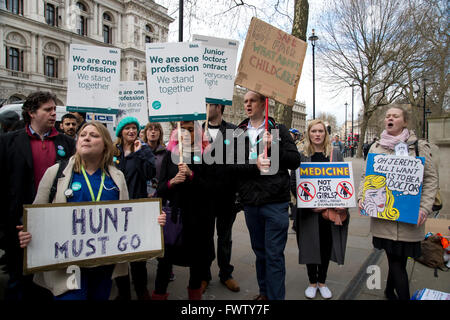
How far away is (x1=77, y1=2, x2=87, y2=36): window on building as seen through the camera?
134 ft

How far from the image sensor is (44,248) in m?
2.00

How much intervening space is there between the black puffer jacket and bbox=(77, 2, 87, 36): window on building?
46.4 metres

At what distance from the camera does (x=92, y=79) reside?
13.2 feet

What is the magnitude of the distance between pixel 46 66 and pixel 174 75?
4093 centimetres

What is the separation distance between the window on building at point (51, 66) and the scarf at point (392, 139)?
137 ft

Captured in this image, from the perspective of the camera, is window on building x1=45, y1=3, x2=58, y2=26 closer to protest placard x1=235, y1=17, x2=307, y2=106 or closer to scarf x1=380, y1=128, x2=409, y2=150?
protest placard x1=235, y1=17, x2=307, y2=106

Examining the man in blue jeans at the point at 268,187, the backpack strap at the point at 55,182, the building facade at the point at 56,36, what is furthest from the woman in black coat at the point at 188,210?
the building facade at the point at 56,36

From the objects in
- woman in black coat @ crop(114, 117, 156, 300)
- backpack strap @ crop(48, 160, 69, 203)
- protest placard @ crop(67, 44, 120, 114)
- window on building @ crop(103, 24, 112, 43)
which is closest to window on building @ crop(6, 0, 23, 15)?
window on building @ crop(103, 24, 112, 43)

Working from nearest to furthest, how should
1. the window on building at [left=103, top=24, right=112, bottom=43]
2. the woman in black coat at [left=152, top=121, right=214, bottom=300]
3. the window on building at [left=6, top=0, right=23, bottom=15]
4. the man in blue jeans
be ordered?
the woman in black coat at [left=152, top=121, right=214, bottom=300], the man in blue jeans, the window on building at [left=6, top=0, right=23, bottom=15], the window on building at [left=103, top=24, right=112, bottom=43]

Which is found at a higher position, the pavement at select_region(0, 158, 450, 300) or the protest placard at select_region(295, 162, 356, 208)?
the protest placard at select_region(295, 162, 356, 208)

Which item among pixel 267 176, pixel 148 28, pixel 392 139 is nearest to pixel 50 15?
pixel 148 28

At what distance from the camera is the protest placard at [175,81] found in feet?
9.40

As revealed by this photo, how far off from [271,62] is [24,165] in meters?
2.43
